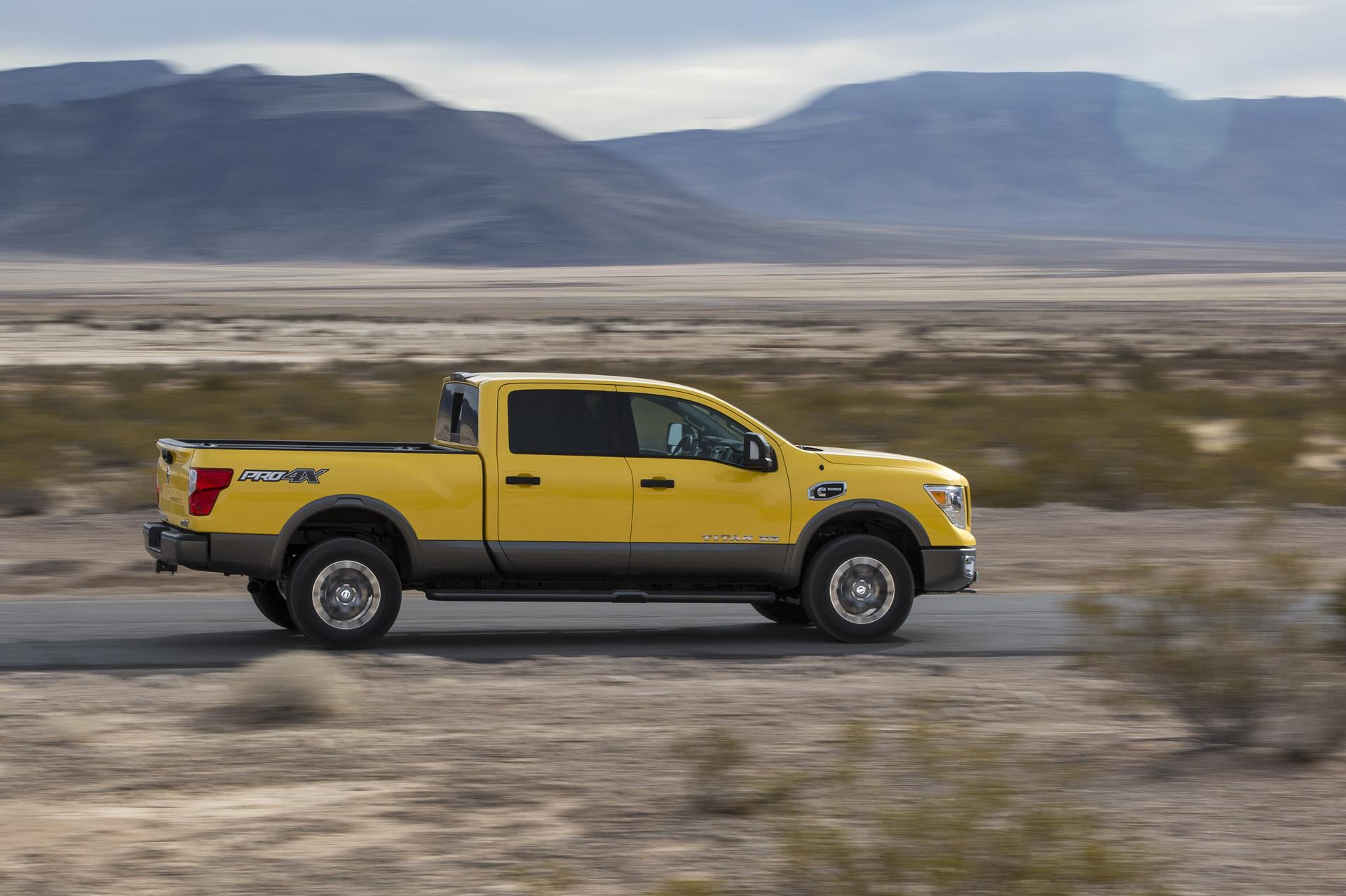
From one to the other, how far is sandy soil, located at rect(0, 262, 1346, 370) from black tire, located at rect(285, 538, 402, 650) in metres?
29.9

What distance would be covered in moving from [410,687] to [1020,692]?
3.49 m

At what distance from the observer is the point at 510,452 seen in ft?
33.7

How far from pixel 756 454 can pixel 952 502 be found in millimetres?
1493

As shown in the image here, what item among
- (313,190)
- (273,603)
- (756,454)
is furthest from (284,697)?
(313,190)

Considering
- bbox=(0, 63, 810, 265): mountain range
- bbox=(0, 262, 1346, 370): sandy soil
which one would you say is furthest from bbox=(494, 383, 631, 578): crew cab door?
bbox=(0, 63, 810, 265): mountain range

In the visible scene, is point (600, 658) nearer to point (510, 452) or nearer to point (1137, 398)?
point (510, 452)

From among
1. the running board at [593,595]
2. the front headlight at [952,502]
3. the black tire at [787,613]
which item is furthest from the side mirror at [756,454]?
the black tire at [787,613]

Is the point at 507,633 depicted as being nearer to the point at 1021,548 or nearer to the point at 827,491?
the point at 827,491

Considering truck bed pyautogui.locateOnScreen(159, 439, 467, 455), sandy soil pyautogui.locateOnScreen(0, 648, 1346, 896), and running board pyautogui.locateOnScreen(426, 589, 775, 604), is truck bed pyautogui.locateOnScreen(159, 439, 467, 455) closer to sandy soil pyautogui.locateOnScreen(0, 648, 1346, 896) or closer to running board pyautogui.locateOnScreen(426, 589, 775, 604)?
running board pyautogui.locateOnScreen(426, 589, 775, 604)

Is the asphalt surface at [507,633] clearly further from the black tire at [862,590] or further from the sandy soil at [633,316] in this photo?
the sandy soil at [633,316]

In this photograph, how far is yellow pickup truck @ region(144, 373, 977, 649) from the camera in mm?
10000

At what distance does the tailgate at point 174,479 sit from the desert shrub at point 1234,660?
5.53 meters

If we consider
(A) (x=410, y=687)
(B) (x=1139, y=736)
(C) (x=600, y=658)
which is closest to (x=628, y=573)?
(C) (x=600, y=658)

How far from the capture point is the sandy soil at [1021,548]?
46.0 ft
